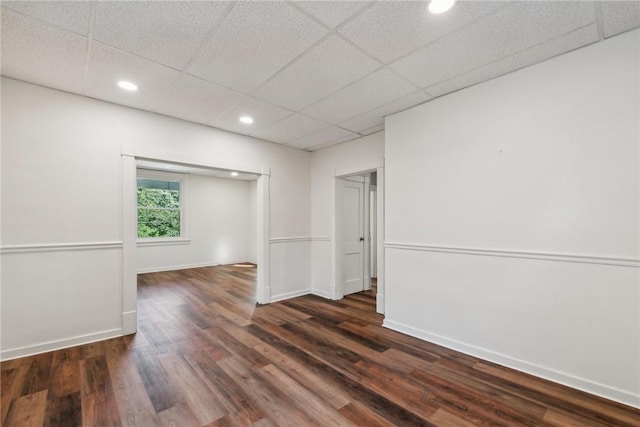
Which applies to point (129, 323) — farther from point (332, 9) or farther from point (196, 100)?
point (332, 9)

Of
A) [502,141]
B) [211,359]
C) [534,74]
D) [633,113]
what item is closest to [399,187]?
[502,141]

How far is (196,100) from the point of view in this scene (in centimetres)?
299

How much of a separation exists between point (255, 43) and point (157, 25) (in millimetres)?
662

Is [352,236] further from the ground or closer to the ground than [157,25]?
closer to the ground

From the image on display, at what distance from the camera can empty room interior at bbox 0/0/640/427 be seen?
184 centimetres

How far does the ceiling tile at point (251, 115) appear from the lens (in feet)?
10.2

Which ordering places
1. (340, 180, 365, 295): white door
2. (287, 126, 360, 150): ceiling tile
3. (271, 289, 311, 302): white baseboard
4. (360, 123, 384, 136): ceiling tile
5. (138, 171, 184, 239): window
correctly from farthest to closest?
(138, 171, 184, 239): window, (340, 180, 365, 295): white door, (271, 289, 311, 302): white baseboard, (287, 126, 360, 150): ceiling tile, (360, 123, 384, 136): ceiling tile

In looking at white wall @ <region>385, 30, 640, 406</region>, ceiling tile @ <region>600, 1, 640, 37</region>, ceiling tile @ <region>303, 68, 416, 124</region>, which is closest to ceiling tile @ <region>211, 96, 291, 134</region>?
ceiling tile @ <region>303, 68, 416, 124</region>

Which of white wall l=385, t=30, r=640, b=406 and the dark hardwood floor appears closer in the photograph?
the dark hardwood floor

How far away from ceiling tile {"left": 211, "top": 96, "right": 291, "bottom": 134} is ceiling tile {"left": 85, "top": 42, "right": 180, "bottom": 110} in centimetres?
74

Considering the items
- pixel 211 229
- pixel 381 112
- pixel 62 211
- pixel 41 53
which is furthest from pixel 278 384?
pixel 211 229

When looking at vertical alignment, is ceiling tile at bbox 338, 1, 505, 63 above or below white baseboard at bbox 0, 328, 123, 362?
above

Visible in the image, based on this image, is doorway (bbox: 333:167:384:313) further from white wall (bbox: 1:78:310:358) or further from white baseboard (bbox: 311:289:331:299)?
white wall (bbox: 1:78:310:358)

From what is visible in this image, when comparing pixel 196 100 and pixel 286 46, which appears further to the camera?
pixel 196 100
